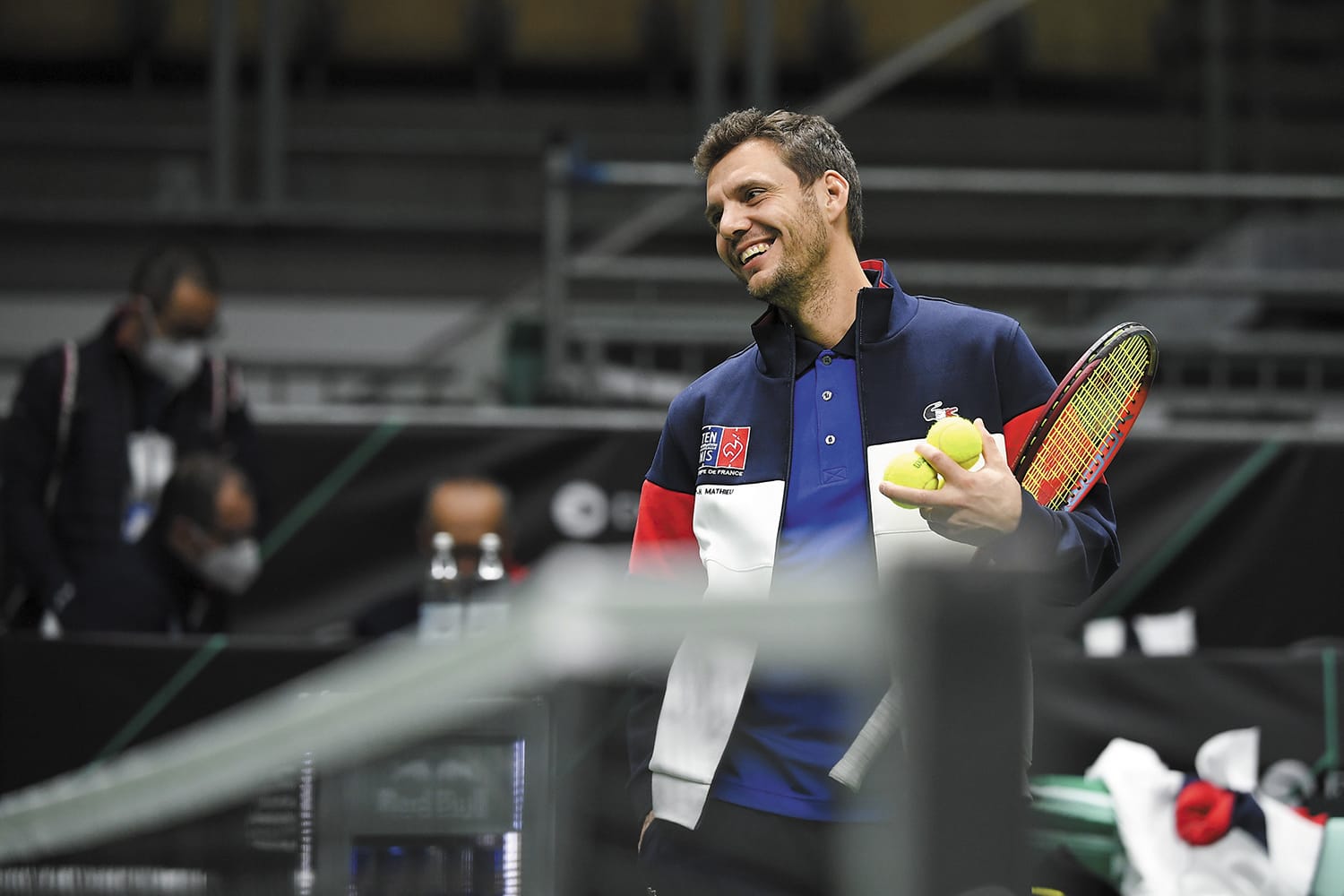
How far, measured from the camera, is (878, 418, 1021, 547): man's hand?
1983 millimetres

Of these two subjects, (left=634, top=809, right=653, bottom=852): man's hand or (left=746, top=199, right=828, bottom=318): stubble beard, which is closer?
(left=634, top=809, right=653, bottom=852): man's hand

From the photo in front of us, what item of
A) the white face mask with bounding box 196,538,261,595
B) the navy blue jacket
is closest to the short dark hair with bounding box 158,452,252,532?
the white face mask with bounding box 196,538,261,595

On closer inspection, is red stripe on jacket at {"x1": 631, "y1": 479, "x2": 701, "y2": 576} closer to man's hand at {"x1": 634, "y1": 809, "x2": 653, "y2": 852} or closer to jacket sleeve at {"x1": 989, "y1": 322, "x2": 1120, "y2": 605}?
Result: man's hand at {"x1": 634, "y1": 809, "x2": 653, "y2": 852}

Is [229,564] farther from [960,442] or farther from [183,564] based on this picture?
[960,442]

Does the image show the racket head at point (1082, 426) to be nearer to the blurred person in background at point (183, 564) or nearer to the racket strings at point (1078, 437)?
the racket strings at point (1078, 437)

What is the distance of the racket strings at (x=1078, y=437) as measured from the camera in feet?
7.52

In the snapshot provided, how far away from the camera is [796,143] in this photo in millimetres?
2451

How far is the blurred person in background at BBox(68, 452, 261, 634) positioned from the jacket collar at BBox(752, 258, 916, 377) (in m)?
2.80

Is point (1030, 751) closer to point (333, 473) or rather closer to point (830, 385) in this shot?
point (830, 385)

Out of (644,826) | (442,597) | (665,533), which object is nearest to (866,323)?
(665,533)

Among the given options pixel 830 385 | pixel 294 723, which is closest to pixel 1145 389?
pixel 830 385

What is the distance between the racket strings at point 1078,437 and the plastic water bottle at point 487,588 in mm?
2127

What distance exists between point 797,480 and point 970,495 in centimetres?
43

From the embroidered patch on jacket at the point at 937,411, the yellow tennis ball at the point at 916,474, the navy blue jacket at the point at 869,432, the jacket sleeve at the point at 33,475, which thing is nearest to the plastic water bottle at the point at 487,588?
the jacket sleeve at the point at 33,475
